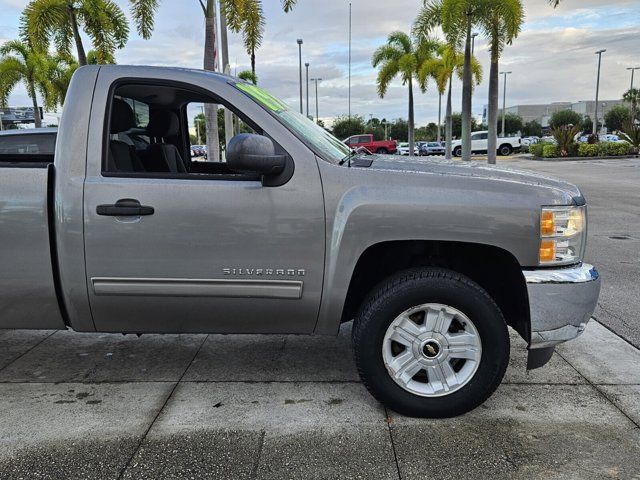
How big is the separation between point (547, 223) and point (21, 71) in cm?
3289

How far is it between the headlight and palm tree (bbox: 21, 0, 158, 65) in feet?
57.7

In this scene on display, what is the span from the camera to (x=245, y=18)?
1312cm

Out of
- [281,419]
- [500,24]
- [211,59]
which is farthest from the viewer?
[500,24]

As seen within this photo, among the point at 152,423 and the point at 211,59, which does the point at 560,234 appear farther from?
the point at 211,59

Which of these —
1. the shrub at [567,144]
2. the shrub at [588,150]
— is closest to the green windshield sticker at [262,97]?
the shrub at [567,144]

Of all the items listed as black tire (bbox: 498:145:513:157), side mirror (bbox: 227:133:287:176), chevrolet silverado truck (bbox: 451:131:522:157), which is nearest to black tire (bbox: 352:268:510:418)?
side mirror (bbox: 227:133:287:176)

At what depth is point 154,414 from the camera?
316 centimetres

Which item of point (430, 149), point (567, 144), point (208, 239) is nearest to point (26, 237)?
point (208, 239)

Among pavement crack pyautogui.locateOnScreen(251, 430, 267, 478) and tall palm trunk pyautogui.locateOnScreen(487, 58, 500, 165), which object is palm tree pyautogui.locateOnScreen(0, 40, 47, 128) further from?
pavement crack pyautogui.locateOnScreen(251, 430, 267, 478)

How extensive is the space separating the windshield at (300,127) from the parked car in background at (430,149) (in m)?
42.3

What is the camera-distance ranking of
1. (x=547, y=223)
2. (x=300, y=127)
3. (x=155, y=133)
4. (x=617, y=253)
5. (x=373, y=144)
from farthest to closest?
(x=373, y=144)
(x=617, y=253)
(x=155, y=133)
(x=300, y=127)
(x=547, y=223)

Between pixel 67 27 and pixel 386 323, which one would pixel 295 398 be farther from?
pixel 67 27

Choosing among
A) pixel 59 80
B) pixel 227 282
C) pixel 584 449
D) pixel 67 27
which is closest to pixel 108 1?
pixel 67 27

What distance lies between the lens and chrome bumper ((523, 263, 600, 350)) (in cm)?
288
